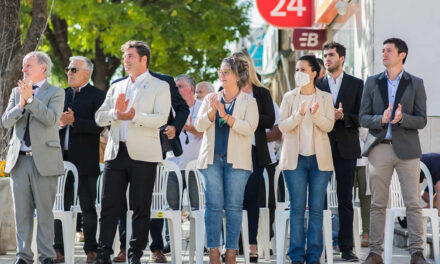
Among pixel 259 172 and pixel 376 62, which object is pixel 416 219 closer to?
pixel 259 172

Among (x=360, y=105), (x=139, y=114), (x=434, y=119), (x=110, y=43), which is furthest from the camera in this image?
(x=110, y=43)

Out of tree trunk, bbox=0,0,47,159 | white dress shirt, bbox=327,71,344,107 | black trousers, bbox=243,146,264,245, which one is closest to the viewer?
black trousers, bbox=243,146,264,245

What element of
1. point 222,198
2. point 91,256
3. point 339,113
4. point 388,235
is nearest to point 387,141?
point 339,113

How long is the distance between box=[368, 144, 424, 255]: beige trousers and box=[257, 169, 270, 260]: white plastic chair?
1433mm

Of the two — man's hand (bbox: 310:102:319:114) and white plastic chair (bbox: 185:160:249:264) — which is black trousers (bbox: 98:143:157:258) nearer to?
white plastic chair (bbox: 185:160:249:264)

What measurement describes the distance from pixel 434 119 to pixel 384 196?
3858 millimetres

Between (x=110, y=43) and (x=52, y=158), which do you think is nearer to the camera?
(x=52, y=158)

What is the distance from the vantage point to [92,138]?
9.85 metres

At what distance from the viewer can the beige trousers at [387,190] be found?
29.2 ft

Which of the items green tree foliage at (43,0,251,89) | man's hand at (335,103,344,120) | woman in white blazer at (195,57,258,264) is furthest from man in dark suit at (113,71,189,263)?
green tree foliage at (43,0,251,89)

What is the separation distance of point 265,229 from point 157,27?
11.7 metres

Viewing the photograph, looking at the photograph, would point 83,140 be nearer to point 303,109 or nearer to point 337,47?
point 303,109

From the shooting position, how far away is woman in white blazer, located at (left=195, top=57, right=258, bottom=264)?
28.5ft

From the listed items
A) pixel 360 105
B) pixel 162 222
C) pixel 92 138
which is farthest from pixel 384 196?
pixel 92 138
